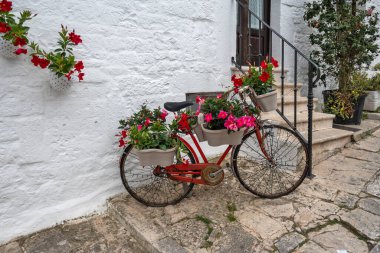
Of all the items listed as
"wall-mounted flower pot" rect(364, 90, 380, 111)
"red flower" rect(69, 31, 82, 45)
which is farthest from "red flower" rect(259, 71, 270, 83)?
"wall-mounted flower pot" rect(364, 90, 380, 111)

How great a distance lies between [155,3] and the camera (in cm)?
302

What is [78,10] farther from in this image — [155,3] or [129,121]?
[129,121]

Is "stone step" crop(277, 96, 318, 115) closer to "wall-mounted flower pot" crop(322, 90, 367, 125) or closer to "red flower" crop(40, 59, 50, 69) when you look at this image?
"wall-mounted flower pot" crop(322, 90, 367, 125)

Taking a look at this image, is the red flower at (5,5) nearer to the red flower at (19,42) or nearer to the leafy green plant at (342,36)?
the red flower at (19,42)

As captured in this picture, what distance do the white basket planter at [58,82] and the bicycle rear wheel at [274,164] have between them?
1588 millimetres

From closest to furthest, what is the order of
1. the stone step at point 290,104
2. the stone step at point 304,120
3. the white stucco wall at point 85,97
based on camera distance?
the white stucco wall at point 85,97, the stone step at point 304,120, the stone step at point 290,104

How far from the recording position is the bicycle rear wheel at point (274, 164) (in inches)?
113

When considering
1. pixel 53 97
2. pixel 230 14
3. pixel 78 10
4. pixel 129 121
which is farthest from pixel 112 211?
pixel 230 14

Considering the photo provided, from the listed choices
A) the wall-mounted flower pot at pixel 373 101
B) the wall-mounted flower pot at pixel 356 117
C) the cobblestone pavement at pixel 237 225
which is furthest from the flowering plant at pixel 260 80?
the wall-mounted flower pot at pixel 373 101

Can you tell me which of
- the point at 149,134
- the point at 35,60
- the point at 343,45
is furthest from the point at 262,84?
the point at 343,45

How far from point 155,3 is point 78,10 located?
80cm

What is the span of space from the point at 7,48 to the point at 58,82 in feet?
1.37

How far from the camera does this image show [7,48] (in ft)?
7.31

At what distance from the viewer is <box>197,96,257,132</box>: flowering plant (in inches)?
95.9
